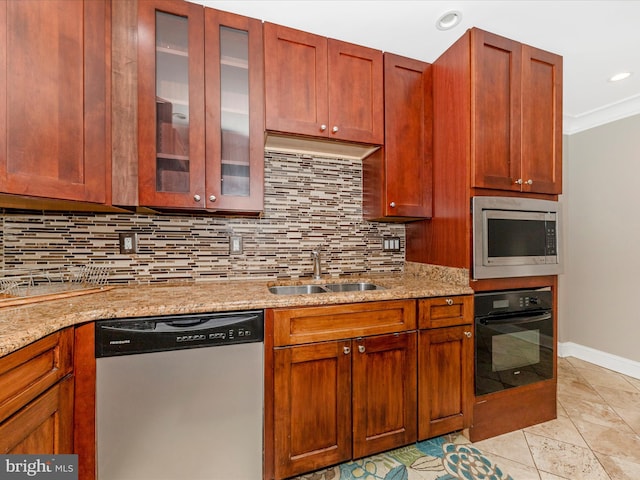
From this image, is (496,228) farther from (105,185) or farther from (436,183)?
(105,185)

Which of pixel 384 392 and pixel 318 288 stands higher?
pixel 318 288

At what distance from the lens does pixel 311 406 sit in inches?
55.8

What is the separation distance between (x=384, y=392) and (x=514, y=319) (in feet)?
3.10

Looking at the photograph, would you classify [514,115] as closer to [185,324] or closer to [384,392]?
[384,392]

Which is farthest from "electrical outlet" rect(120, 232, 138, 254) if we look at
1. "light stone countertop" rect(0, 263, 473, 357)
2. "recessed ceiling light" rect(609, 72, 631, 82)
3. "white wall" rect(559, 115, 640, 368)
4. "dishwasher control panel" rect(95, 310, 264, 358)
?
"white wall" rect(559, 115, 640, 368)

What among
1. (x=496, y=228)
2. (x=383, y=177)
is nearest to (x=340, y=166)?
(x=383, y=177)

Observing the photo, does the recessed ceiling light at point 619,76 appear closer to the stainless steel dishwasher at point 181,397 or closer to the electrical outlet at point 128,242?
the stainless steel dishwasher at point 181,397

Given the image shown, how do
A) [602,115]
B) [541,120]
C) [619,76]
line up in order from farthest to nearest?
[602,115] < [619,76] < [541,120]

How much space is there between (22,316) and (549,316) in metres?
2.70

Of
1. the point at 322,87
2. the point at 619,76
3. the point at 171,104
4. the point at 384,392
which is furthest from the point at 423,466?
the point at 619,76

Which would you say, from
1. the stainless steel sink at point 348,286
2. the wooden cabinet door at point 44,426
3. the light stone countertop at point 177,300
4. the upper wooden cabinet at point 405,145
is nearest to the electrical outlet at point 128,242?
the light stone countertop at point 177,300

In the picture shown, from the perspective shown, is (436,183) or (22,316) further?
(436,183)

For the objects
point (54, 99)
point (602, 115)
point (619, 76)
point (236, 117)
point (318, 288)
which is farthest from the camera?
point (602, 115)

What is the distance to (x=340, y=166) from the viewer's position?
2182 millimetres
